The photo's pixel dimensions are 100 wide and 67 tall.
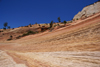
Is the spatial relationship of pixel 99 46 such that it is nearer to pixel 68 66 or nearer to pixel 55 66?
pixel 68 66

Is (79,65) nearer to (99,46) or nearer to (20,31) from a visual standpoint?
(99,46)

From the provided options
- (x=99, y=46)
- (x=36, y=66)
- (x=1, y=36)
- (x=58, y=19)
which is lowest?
(x=36, y=66)

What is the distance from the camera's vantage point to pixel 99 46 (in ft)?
12.3

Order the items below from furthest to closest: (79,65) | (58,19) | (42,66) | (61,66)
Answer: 1. (58,19)
2. (42,66)
3. (61,66)
4. (79,65)

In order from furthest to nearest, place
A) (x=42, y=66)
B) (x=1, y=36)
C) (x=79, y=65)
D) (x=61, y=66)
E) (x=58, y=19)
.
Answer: (x=58, y=19)
(x=1, y=36)
(x=42, y=66)
(x=61, y=66)
(x=79, y=65)

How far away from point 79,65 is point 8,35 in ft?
130

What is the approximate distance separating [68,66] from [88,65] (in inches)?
35.2

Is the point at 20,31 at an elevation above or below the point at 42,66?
above

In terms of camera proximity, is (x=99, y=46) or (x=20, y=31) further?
(x=20, y=31)

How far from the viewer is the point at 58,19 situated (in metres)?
43.4

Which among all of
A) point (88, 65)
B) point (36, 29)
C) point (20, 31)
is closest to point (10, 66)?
point (88, 65)

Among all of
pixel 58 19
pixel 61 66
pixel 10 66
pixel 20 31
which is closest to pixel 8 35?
pixel 20 31

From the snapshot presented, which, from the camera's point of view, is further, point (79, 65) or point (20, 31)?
point (20, 31)

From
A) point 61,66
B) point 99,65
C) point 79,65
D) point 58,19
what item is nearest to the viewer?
point 99,65
